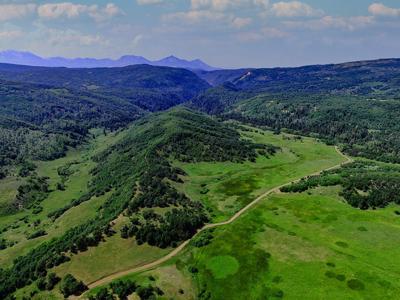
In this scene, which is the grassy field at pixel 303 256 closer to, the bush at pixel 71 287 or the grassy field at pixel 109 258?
the grassy field at pixel 109 258

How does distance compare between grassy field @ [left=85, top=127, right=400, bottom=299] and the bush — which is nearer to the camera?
grassy field @ [left=85, top=127, right=400, bottom=299]

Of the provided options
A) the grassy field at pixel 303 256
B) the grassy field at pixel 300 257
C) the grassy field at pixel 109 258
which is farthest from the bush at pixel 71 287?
the grassy field at pixel 303 256

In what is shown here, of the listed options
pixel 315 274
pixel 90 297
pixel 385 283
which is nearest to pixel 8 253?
pixel 90 297

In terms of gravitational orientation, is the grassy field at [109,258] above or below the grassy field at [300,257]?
below

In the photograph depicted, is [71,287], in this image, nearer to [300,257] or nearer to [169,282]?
[169,282]

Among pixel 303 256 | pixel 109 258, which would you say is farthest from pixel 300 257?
pixel 109 258

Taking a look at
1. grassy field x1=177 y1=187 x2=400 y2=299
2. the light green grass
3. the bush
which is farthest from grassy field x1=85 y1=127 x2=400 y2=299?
the bush

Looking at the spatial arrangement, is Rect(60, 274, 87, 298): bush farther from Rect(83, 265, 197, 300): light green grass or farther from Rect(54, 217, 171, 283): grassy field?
Rect(54, 217, 171, 283): grassy field

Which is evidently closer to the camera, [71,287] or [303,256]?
[71,287]

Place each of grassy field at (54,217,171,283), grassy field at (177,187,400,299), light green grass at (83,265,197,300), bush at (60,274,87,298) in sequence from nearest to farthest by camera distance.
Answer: grassy field at (177,187,400,299) → bush at (60,274,87,298) → light green grass at (83,265,197,300) → grassy field at (54,217,171,283)

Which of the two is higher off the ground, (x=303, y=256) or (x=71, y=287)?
(x=303, y=256)

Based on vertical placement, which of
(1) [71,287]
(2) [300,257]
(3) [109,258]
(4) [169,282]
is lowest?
(3) [109,258]

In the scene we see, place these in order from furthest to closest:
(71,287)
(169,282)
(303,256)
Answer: (303,256) < (169,282) < (71,287)
